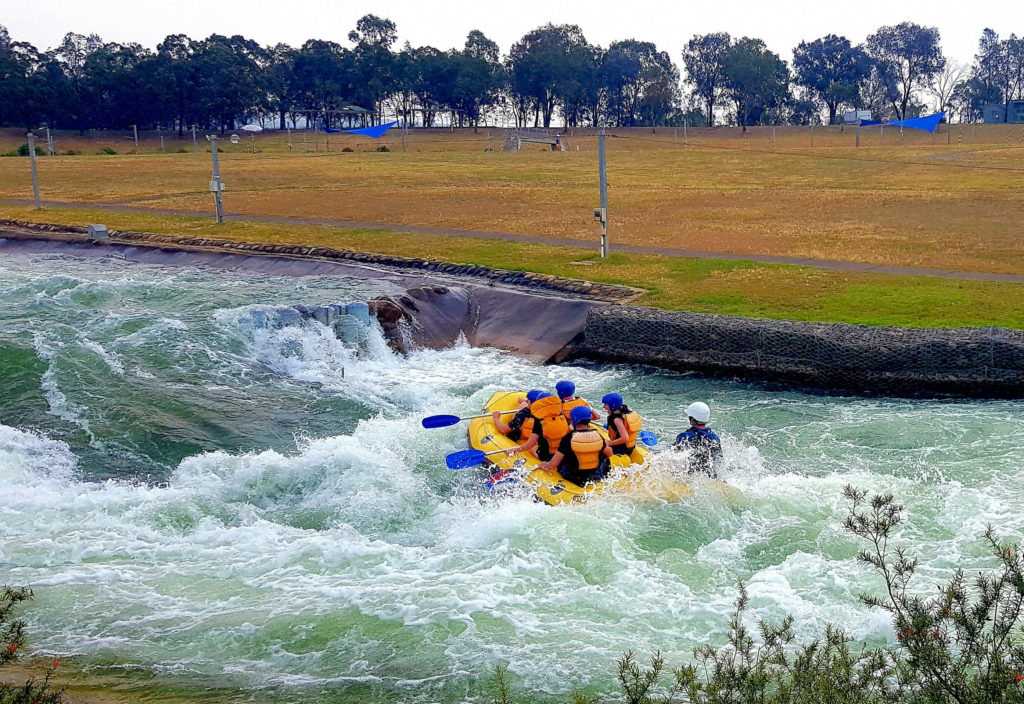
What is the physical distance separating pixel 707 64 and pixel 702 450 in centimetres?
7704

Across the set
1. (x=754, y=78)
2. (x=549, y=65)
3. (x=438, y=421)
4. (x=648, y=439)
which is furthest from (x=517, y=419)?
(x=754, y=78)

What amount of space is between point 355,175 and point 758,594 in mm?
36168

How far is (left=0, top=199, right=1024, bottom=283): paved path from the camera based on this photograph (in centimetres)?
1841

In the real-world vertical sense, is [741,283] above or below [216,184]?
below

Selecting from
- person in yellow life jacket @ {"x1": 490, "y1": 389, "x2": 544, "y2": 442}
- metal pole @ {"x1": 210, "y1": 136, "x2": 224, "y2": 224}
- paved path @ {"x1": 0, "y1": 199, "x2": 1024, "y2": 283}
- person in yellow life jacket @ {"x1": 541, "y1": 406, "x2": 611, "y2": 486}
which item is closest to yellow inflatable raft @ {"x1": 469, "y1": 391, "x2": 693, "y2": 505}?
person in yellow life jacket @ {"x1": 541, "y1": 406, "x2": 611, "y2": 486}

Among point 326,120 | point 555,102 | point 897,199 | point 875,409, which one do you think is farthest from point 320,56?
point 875,409

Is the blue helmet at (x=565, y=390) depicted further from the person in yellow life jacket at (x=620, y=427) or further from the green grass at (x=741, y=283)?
the green grass at (x=741, y=283)

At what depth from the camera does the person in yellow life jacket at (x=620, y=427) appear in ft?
33.9

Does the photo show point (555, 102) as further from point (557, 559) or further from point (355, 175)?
point (557, 559)

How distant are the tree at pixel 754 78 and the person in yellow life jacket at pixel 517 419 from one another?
69.3m

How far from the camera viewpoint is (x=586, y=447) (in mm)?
9969

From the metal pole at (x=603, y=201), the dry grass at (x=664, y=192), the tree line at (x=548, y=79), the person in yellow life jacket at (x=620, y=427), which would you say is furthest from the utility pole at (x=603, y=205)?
the tree line at (x=548, y=79)

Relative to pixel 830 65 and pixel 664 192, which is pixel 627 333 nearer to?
pixel 664 192

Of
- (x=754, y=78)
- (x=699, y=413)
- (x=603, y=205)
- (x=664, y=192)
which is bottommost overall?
(x=699, y=413)
